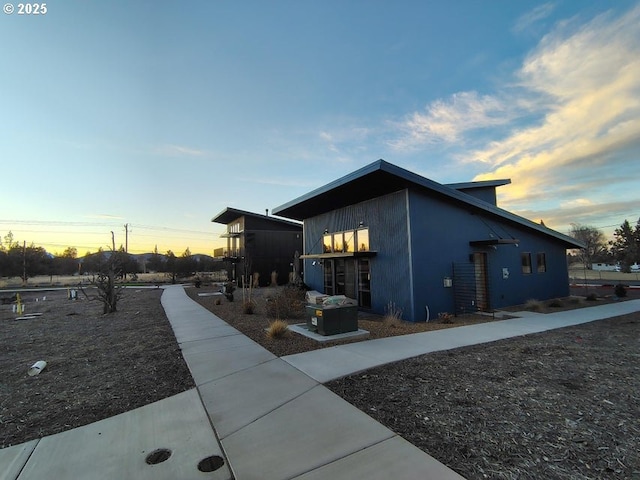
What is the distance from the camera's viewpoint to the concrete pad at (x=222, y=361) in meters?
5.26

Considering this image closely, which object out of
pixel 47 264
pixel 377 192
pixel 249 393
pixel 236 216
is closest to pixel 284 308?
pixel 377 192

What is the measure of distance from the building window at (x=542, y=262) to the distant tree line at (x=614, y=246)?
40.9 feet

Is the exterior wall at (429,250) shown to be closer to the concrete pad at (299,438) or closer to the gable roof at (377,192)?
the gable roof at (377,192)

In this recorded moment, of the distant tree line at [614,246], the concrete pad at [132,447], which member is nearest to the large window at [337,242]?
the concrete pad at [132,447]

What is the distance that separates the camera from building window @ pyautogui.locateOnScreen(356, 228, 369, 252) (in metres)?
12.9

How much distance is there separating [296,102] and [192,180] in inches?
372

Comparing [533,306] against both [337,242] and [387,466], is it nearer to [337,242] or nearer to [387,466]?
[337,242]

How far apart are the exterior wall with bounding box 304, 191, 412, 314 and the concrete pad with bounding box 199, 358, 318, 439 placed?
659 cm

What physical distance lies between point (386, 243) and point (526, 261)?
8107 mm

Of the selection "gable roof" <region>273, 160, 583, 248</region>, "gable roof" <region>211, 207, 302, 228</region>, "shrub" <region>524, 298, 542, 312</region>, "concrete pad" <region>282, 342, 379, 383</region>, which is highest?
"gable roof" <region>211, 207, 302, 228</region>

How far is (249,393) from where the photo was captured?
4.43 m

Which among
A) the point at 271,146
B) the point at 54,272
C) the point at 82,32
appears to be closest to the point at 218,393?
the point at 82,32

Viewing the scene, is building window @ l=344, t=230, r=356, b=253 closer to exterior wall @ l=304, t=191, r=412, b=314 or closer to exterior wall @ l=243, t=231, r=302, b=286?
exterior wall @ l=304, t=191, r=412, b=314

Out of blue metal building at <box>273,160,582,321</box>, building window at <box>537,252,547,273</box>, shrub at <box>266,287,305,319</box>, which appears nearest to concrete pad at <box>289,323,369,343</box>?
shrub at <box>266,287,305,319</box>
